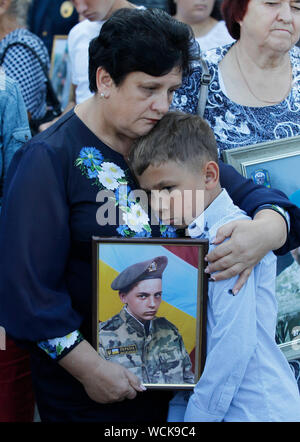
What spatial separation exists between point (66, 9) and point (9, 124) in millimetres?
2958

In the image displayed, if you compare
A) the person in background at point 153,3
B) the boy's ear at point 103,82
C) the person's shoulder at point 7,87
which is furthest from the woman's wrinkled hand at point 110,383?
the person in background at point 153,3

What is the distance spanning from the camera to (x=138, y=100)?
6.32 ft

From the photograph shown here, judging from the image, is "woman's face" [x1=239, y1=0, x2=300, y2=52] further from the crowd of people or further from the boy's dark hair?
the boy's dark hair

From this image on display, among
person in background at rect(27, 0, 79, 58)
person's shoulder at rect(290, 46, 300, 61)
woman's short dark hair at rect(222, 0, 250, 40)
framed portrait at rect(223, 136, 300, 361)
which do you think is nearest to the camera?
framed portrait at rect(223, 136, 300, 361)

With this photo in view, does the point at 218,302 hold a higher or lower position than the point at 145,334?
A: higher

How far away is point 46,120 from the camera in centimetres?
385

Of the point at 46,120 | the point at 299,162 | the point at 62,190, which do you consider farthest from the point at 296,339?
the point at 46,120

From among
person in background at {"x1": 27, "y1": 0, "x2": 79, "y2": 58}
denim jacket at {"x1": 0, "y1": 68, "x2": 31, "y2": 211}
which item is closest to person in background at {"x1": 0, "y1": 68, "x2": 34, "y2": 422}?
denim jacket at {"x1": 0, "y1": 68, "x2": 31, "y2": 211}

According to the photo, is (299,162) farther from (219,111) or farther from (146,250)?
(146,250)

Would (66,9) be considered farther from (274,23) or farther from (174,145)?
(174,145)

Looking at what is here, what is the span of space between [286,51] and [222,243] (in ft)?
3.55

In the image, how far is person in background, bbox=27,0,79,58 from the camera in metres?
5.36

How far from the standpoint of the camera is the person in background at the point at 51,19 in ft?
17.6

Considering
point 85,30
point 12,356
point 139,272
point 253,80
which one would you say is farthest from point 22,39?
point 139,272
